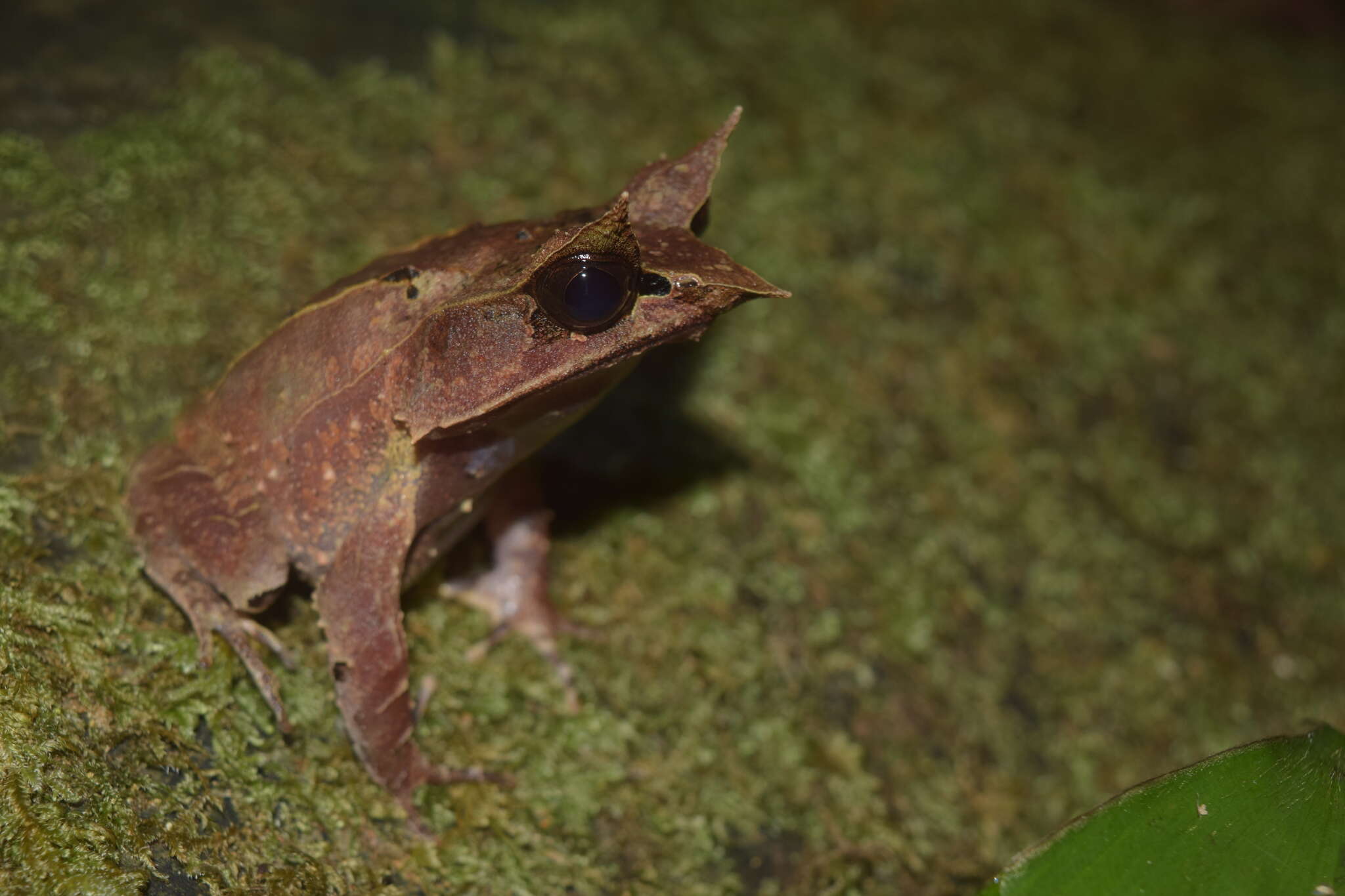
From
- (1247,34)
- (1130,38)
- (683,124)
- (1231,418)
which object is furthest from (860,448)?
(1247,34)

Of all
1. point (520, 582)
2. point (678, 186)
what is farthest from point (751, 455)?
point (678, 186)

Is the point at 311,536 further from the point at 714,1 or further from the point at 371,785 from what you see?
the point at 714,1

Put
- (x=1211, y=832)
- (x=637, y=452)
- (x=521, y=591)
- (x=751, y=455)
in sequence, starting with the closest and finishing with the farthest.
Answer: (x=1211, y=832)
(x=521, y=591)
(x=637, y=452)
(x=751, y=455)

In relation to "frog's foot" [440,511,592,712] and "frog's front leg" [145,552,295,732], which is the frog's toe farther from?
"frog's foot" [440,511,592,712]

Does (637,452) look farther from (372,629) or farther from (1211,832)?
(1211,832)

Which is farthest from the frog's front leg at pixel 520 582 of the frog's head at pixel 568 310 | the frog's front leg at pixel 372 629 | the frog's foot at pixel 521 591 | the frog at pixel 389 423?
the frog's head at pixel 568 310

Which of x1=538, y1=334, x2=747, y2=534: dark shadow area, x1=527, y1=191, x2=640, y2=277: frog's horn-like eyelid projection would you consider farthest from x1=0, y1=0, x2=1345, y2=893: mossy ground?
x1=527, y1=191, x2=640, y2=277: frog's horn-like eyelid projection
